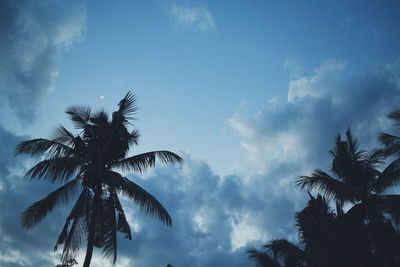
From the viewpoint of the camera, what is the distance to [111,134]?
465 inches

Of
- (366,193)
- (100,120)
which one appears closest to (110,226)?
(100,120)

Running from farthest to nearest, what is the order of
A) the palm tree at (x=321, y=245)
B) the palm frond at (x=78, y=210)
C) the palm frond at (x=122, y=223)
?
the palm frond at (x=122, y=223), the palm frond at (x=78, y=210), the palm tree at (x=321, y=245)

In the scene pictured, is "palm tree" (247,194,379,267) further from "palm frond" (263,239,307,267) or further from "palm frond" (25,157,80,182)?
"palm frond" (25,157,80,182)

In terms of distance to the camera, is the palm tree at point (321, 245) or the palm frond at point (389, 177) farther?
the palm frond at point (389, 177)

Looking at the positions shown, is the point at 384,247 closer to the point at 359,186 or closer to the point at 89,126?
the point at 359,186

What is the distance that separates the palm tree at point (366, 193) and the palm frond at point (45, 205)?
36.8ft

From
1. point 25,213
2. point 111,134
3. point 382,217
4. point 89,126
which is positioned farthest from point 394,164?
point 25,213

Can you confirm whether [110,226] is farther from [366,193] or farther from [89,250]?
[366,193]

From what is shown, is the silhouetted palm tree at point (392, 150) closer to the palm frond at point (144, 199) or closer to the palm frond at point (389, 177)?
the palm frond at point (389, 177)

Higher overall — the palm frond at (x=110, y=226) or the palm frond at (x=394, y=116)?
the palm frond at (x=394, y=116)

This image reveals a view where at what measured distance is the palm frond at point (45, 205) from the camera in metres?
10.2

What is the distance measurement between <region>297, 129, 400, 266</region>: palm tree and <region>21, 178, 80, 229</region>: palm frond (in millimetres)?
11210

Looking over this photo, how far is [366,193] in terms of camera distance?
11.3 meters

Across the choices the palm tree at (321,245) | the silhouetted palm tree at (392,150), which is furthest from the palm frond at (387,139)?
the palm tree at (321,245)
